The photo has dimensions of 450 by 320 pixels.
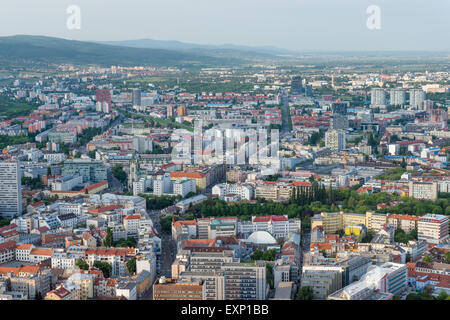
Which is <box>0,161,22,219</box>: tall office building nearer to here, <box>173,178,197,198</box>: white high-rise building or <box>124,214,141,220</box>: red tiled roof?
<box>124,214,141,220</box>: red tiled roof

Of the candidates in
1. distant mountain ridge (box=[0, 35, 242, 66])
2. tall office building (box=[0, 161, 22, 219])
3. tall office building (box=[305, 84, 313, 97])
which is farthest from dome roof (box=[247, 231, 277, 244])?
tall office building (box=[305, 84, 313, 97])

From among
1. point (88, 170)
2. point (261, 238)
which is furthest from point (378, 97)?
point (261, 238)

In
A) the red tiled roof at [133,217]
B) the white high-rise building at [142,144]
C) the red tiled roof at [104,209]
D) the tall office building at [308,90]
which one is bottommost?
the red tiled roof at [104,209]

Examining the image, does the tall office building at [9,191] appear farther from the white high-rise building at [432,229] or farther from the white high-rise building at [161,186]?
the white high-rise building at [432,229]

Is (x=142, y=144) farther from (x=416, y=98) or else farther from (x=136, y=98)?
(x=416, y=98)

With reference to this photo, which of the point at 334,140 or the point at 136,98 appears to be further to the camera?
the point at 136,98

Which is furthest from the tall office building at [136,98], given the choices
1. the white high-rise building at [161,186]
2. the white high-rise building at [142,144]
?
the white high-rise building at [161,186]
